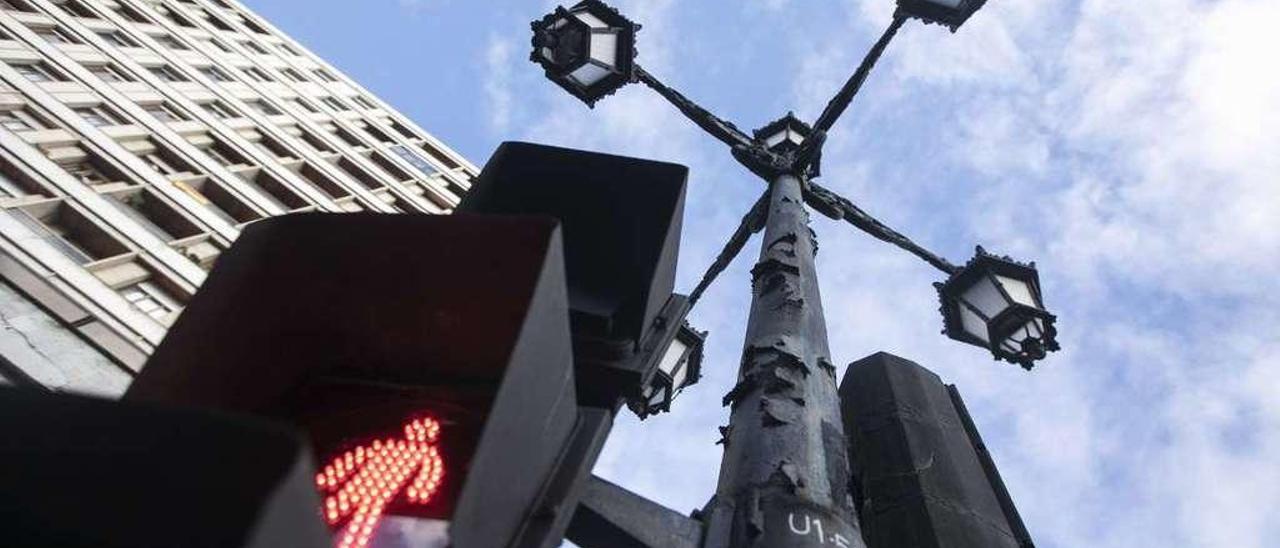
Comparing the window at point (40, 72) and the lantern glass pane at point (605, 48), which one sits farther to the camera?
the window at point (40, 72)

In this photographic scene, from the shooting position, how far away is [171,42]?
3556cm

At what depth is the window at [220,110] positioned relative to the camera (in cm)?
3241

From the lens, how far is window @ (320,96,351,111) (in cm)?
4147

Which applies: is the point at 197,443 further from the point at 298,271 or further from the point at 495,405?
the point at 298,271

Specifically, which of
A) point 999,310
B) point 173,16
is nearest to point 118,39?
point 173,16

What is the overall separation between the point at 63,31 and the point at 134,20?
604 cm

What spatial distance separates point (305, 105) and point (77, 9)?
30.2 ft

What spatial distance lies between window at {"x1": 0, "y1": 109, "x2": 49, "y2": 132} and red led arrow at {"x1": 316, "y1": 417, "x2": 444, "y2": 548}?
84.9ft

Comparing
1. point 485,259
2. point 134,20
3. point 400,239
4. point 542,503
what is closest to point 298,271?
point 400,239

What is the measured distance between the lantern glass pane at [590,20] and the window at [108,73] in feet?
92.7

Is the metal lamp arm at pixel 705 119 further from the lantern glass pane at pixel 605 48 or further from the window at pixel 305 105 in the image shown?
the window at pixel 305 105

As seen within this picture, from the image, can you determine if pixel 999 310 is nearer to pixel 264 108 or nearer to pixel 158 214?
pixel 158 214

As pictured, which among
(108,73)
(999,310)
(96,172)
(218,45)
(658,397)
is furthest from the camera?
(218,45)

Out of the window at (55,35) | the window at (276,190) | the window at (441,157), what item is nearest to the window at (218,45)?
the window at (55,35)
